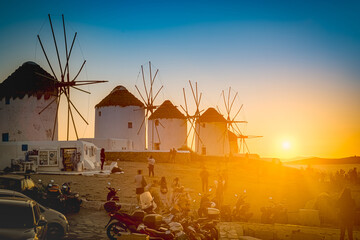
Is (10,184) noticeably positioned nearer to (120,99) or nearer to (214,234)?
(214,234)

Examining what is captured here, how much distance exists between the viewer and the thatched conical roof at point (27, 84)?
27750 millimetres

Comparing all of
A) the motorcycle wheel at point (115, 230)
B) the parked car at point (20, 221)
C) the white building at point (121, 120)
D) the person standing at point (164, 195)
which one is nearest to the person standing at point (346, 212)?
the person standing at point (164, 195)

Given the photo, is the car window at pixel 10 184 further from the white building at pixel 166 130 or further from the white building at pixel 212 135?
the white building at pixel 212 135

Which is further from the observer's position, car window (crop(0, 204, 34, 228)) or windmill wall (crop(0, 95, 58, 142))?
windmill wall (crop(0, 95, 58, 142))

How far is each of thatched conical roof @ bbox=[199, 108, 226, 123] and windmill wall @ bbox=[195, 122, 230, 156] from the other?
0.44 metres

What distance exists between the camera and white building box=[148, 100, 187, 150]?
43.2m

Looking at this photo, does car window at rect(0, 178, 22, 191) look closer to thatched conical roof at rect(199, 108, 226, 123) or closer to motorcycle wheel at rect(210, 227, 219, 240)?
motorcycle wheel at rect(210, 227, 219, 240)

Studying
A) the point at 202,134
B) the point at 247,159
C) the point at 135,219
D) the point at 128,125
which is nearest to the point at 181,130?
the point at 202,134

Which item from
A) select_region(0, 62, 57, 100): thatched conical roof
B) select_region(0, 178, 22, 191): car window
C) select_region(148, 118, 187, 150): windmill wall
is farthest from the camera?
select_region(148, 118, 187, 150): windmill wall

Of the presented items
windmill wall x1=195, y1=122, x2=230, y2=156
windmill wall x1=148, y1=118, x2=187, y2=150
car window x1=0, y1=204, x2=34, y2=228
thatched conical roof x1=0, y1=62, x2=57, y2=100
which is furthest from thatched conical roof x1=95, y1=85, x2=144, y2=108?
car window x1=0, y1=204, x2=34, y2=228

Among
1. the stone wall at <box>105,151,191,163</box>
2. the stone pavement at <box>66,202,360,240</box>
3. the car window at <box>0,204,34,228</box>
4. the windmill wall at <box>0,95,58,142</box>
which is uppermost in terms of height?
the windmill wall at <box>0,95,58,142</box>

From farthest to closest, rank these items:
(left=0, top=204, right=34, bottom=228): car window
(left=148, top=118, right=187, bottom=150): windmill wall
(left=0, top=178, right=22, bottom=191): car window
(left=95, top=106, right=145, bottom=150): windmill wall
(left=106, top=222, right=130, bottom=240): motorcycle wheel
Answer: (left=148, top=118, right=187, bottom=150): windmill wall
(left=95, top=106, right=145, bottom=150): windmill wall
(left=0, top=178, right=22, bottom=191): car window
(left=106, top=222, right=130, bottom=240): motorcycle wheel
(left=0, top=204, right=34, bottom=228): car window

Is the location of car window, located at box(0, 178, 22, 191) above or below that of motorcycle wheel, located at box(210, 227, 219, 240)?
above

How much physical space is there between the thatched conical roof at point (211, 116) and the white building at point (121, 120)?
30.0 feet
